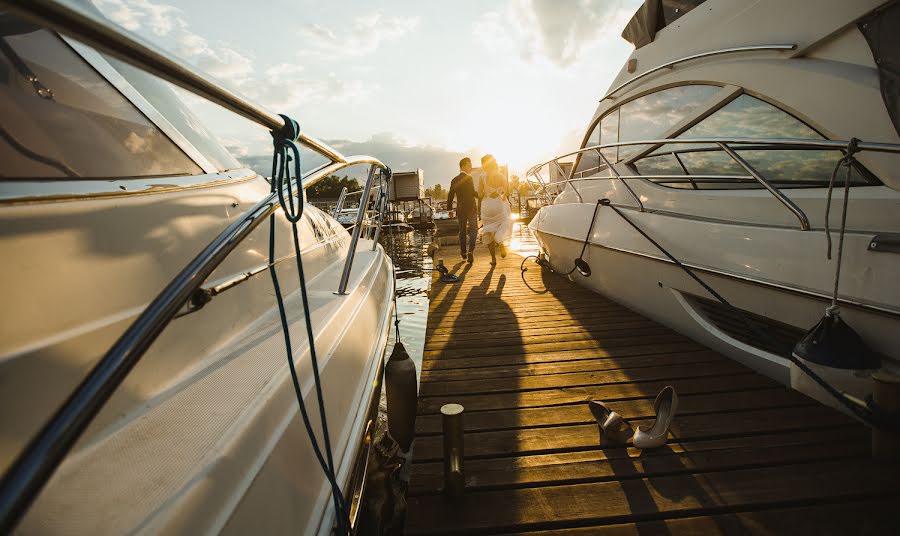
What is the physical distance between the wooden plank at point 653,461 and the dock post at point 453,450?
96mm

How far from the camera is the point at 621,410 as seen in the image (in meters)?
2.45

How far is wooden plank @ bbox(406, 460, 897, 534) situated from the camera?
1686 millimetres

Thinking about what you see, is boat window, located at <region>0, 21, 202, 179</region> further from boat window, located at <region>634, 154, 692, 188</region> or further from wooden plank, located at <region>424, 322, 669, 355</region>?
boat window, located at <region>634, 154, 692, 188</region>

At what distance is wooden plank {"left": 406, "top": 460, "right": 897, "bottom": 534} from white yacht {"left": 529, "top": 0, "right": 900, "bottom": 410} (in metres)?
0.34

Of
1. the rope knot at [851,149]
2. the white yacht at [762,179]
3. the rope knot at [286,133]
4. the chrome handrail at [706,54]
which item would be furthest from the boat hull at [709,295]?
the rope knot at [286,133]

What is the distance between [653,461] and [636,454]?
0.27 ft

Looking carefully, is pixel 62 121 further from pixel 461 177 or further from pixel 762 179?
pixel 461 177

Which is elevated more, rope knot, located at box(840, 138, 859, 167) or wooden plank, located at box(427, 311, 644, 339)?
rope knot, located at box(840, 138, 859, 167)

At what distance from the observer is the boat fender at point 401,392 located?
228cm

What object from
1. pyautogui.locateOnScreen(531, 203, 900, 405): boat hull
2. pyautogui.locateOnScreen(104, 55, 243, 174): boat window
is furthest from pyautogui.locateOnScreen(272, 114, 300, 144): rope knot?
pyautogui.locateOnScreen(531, 203, 900, 405): boat hull

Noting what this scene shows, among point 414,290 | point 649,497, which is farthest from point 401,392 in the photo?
point 414,290

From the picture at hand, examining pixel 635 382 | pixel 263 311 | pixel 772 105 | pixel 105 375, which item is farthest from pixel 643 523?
pixel 772 105

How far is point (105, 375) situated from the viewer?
62 cm

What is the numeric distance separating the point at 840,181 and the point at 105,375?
3.03 metres
